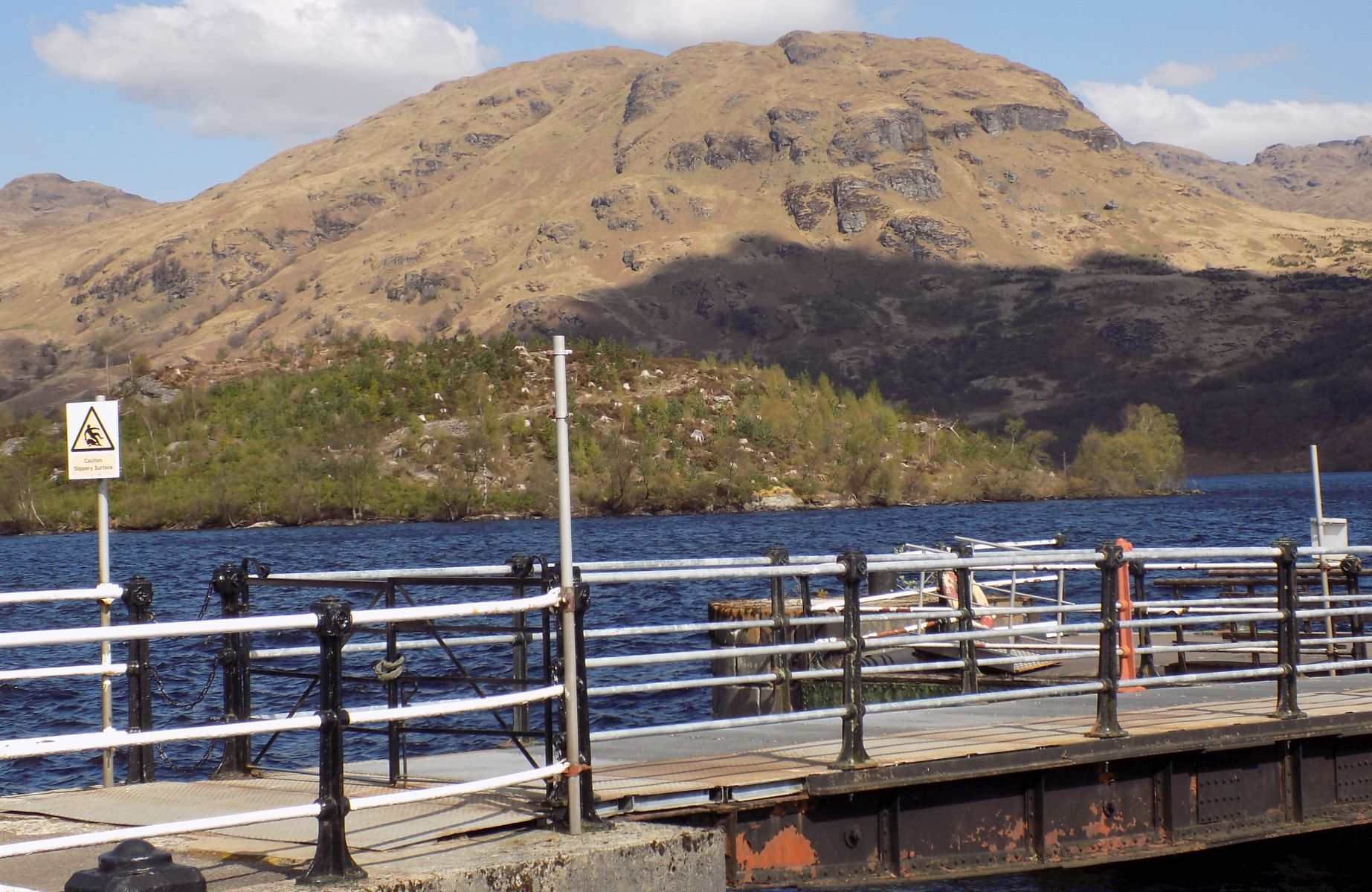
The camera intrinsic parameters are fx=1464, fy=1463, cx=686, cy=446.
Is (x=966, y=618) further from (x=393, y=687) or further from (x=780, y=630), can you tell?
(x=393, y=687)

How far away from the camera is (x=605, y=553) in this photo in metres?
78.8

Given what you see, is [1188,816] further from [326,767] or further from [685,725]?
[326,767]

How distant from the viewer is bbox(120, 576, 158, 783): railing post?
10203mm

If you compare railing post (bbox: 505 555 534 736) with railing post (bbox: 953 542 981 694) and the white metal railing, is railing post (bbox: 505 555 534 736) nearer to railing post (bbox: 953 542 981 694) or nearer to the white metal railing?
the white metal railing

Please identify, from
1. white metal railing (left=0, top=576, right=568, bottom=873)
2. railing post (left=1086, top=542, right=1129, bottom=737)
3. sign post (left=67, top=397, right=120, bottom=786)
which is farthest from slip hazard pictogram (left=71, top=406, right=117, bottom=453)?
railing post (left=1086, top=542, right=1129, bottom=737)

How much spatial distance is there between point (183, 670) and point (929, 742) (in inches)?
1076

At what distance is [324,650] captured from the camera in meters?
7.10

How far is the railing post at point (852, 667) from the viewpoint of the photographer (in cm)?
959

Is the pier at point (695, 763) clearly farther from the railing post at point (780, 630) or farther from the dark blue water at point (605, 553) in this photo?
the dark blue water at point (605, 553)

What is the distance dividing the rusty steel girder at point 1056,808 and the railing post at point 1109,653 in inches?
10.5

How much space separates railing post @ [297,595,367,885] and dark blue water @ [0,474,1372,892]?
5.45 meters

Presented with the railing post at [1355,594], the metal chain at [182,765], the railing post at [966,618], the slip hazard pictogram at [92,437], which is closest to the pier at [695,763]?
the metal chain at [182,765]

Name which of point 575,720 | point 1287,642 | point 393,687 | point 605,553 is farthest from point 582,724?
point 605,553

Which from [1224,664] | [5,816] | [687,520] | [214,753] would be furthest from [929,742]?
[687,520]
